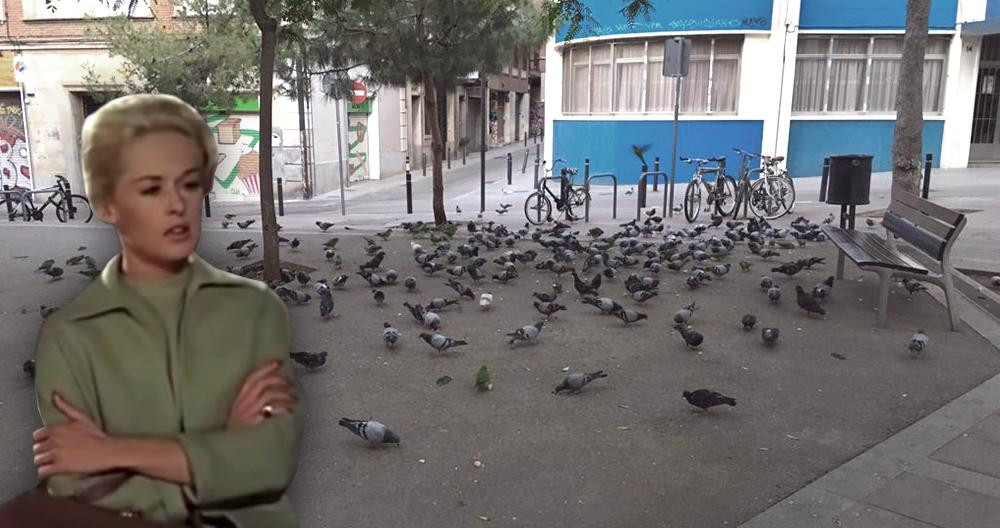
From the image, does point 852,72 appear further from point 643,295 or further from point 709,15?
point 643,295

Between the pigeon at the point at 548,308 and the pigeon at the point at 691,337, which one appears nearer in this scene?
the pigeon at the point at 691,337

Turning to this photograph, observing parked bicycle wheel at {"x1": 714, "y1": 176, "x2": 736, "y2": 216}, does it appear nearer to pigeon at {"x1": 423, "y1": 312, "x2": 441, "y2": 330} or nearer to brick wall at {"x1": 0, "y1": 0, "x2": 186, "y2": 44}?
pigeon at {"x1": 423, "y1": 312, "x2": 441, "y2": 330}

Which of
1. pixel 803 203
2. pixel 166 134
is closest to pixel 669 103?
pixel 803 203

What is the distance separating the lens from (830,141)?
19.7 m

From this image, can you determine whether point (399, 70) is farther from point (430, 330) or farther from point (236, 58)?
point (236, 58)

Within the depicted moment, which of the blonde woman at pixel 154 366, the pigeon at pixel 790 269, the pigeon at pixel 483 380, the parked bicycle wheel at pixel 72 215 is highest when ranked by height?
the blonde woman at pixel 154 366

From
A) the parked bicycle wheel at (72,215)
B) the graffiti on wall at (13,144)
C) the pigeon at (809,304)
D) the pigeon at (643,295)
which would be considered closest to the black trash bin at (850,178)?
the pigeon at (809,304)

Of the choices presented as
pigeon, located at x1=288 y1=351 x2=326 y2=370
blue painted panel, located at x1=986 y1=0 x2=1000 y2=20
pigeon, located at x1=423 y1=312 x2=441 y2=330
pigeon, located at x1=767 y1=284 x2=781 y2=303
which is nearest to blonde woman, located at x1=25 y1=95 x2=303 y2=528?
pigeon, located at x1=288 y1=351 x2=326 y2=370

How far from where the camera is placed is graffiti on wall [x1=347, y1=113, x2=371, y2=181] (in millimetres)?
24250

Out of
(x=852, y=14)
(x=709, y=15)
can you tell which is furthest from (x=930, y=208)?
(x=852, y=14)

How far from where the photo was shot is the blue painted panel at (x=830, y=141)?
19.6 m

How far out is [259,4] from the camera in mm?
6824

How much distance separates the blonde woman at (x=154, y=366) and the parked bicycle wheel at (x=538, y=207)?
36.6ft

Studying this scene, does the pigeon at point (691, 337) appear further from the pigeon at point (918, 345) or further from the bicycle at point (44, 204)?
the bicycle at point (44, 204)
